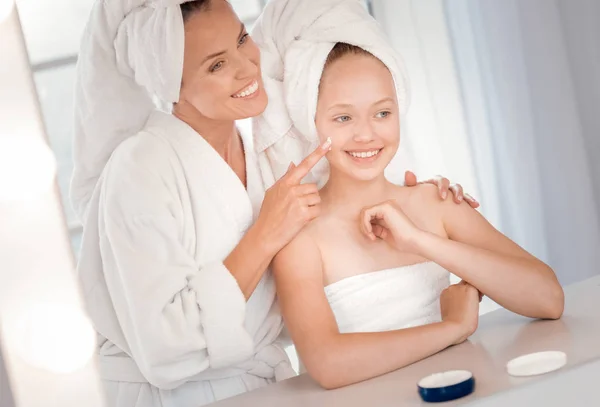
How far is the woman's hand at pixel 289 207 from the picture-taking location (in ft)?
4.40

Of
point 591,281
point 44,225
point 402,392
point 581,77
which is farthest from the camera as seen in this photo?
point 581,77

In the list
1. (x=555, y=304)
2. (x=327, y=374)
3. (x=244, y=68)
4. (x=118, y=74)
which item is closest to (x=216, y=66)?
(x=244, y=68)

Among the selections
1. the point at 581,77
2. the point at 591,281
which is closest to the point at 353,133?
the point at 591,281

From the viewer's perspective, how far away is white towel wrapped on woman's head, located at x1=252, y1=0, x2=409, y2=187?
1399 mm

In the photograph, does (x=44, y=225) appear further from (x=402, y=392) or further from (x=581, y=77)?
(x=581, y=77)

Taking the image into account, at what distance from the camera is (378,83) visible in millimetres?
1393

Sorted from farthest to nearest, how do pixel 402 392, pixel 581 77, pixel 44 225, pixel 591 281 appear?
1. pixel 581 77
2. pixel 591 281
3. pixel 44 225
4. pixel 402 392

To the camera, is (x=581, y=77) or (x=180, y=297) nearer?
(x=180, y=297)

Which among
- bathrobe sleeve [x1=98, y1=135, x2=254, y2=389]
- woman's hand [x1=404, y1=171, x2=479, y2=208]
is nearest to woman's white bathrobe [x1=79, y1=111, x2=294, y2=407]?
bathrobe sleeve [x1=98, y1=135, x2=254, y2=389]

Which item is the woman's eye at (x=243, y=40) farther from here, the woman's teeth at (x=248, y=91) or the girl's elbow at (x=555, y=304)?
the girl's elbow at (x=555, y=304)

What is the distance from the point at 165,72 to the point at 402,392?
60 centimetres

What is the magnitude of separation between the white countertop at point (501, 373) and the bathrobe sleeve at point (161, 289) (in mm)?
92

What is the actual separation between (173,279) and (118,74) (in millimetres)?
339

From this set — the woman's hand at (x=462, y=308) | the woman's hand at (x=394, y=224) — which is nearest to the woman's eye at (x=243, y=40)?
the woman's hand at (x=394, y=224)
